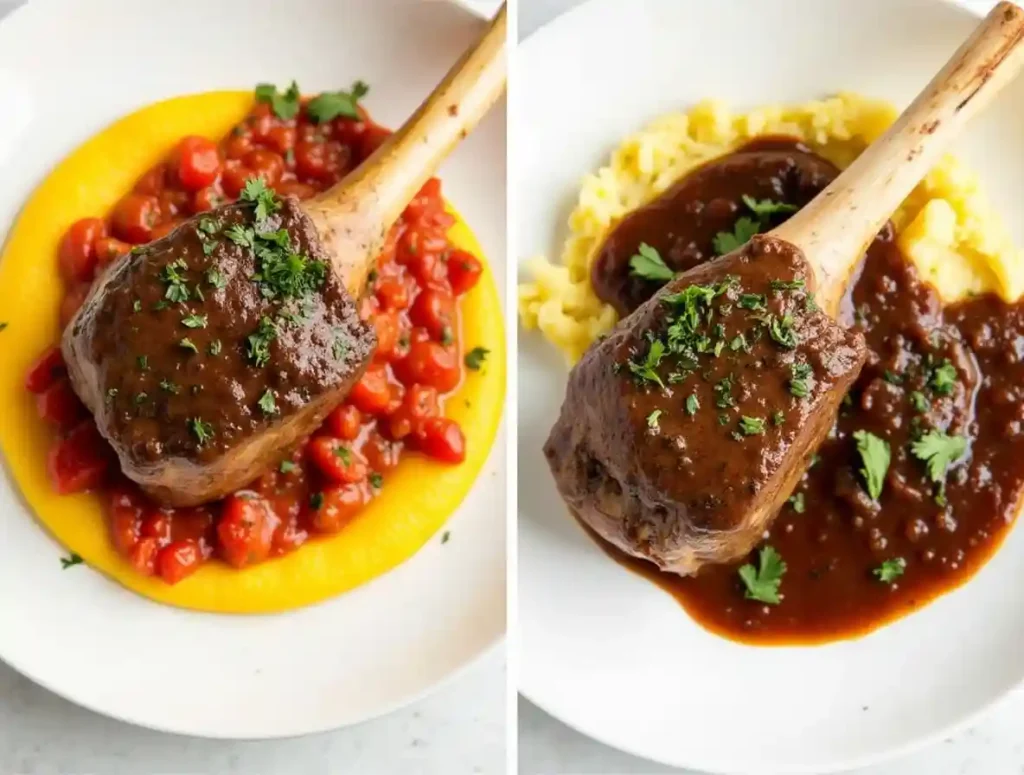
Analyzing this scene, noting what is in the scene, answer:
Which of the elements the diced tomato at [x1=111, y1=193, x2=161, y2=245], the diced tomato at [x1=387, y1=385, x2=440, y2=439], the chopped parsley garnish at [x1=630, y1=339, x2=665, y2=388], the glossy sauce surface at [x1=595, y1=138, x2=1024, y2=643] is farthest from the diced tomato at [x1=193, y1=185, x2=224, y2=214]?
the chopped parsley garnish at [x1=630, y1=339, x2=665, y2=388]

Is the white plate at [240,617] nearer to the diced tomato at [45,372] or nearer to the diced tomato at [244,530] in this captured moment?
the diced tomato at [244,530]

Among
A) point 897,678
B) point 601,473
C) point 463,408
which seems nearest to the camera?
point 601,473

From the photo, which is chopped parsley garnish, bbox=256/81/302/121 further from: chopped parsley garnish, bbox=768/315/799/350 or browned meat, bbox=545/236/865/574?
chopped parsley garnish, bbox=768/315/799/350

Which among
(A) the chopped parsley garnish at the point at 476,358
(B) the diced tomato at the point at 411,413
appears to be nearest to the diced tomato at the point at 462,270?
(A) the chopped parsley garnish at the point at 476,358

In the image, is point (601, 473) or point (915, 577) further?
point (915, 577)

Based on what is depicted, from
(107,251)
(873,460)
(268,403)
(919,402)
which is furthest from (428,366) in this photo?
(919,402)

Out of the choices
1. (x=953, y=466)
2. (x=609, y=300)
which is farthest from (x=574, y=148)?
(x=953, y=466)

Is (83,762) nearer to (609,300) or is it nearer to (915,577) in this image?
(609,300)
